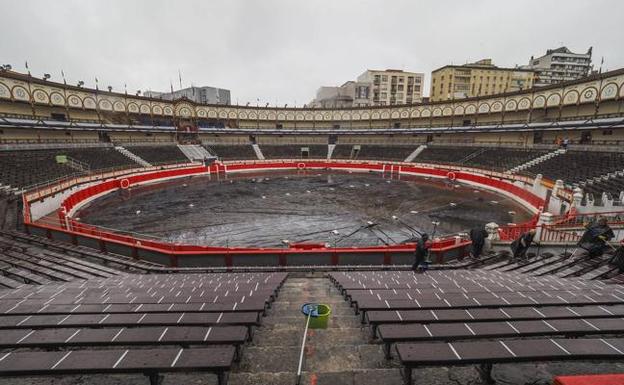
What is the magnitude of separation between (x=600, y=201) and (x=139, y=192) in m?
34.0

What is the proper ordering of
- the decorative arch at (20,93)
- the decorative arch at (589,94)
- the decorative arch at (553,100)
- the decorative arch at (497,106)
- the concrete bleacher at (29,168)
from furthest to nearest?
the decorative arch at (497,106)
the decorative arch at (553,100)
the decorative arch at (20,93)
the decorative arch at (589,94)
the concrete bleacher at (29,168)

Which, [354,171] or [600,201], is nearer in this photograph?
[600,201]

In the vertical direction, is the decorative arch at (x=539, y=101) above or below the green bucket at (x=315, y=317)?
above

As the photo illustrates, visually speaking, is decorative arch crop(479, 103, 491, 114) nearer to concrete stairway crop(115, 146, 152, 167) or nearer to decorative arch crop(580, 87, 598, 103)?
decorative arch crop(580, 87, 598, 103)

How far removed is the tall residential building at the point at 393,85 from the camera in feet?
277

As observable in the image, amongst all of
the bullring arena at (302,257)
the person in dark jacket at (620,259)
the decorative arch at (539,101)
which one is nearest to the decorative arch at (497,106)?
the bullring arena at (302,257)

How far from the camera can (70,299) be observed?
5969mm

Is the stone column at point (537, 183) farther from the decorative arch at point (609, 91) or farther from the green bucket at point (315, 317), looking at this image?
the green bucket at point (315, 317)

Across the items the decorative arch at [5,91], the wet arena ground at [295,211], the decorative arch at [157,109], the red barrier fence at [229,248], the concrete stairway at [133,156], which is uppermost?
the decorative arch at [157,109]

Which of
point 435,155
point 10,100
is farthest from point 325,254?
point 10,100

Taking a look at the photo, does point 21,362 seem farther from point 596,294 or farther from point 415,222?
point 415,222

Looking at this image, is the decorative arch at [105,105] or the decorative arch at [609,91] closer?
the decorative arch at [609,91]

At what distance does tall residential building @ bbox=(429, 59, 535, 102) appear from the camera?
243ft

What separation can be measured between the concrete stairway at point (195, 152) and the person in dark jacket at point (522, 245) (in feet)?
136
